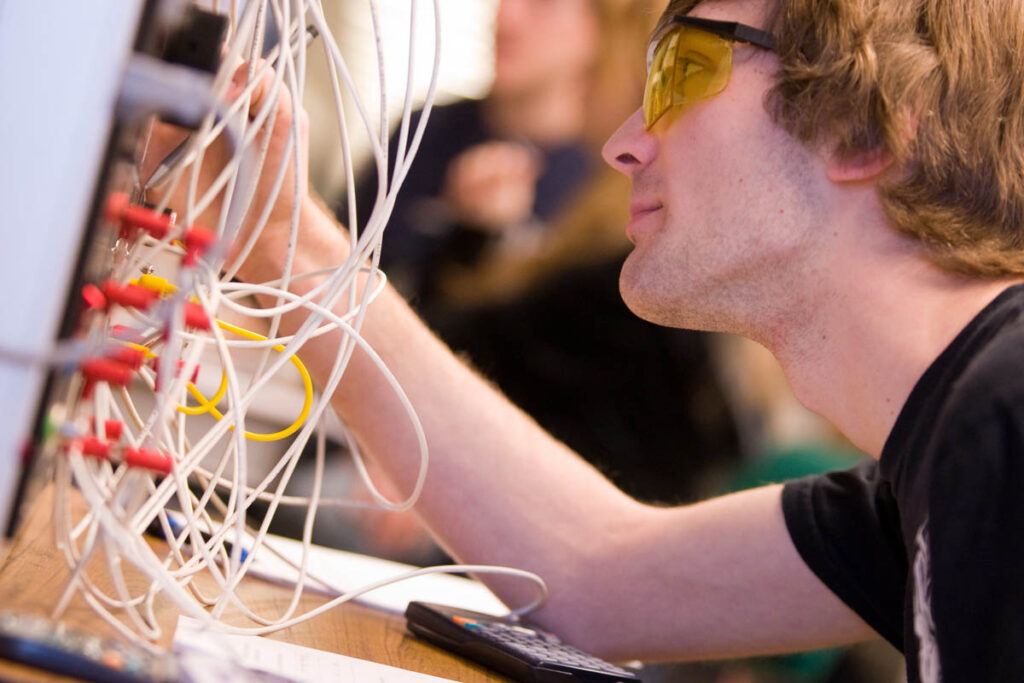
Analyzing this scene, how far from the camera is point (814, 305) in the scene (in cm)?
103

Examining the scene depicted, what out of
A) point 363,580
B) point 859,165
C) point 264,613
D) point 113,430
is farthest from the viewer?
point 363,580

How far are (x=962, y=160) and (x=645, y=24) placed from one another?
135 cm

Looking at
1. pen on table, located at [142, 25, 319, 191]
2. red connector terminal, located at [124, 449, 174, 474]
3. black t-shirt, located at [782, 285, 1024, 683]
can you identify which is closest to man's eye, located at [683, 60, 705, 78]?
black t-shirt, located at [782, 285, 1024, 683]

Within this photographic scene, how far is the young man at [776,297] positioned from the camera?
975mm

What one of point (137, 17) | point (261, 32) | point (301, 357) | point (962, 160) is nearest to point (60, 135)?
point (137, 17)

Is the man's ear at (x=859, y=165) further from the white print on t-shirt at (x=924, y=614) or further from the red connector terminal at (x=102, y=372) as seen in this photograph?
the red connector terminal at (x=102, y=372)

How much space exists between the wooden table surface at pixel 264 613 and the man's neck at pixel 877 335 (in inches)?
18.3

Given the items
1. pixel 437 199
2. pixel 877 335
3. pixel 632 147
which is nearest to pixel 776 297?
pixel 877 335

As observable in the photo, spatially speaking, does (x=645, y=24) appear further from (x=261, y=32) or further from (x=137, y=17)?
(x=137, y=17)

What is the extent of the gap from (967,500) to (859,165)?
0.42 m

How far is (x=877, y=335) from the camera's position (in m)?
0.95

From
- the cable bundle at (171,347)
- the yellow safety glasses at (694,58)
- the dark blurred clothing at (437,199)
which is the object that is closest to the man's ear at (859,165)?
the yellow safety glasses at (694,58)

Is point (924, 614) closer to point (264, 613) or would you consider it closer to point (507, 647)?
point (507, 647)

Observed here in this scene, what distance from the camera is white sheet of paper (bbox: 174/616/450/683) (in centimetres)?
57
